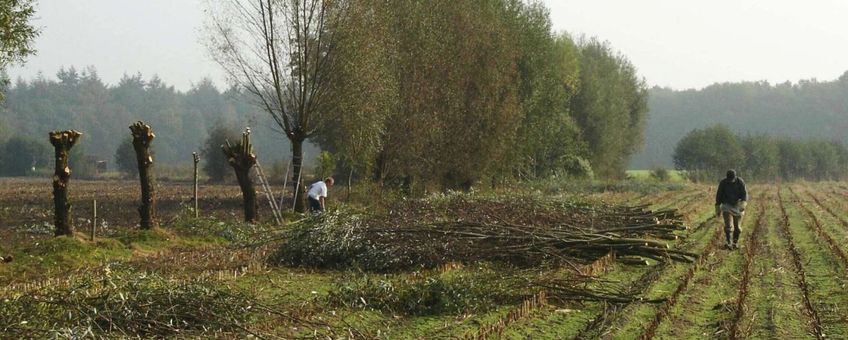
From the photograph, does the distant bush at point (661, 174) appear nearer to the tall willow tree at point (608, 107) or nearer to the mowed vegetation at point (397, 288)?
the tall willow tree at point (608, 107)

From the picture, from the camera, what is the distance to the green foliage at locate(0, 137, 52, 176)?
98.1 m

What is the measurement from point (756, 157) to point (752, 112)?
8122 centimetres

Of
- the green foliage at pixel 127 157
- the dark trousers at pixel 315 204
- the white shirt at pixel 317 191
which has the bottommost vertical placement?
the dark trousers at pixel 315 204

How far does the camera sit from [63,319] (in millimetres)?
8656

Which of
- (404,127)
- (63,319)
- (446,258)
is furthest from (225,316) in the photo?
(404,127)

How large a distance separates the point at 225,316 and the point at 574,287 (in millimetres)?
5369

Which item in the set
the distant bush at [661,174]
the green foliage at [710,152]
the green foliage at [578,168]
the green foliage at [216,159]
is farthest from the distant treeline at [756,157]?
the green foliage at [216,159]

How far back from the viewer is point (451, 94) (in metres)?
37.5

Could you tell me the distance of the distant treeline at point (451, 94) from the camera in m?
30.6

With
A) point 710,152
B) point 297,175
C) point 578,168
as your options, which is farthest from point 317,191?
point 710,152

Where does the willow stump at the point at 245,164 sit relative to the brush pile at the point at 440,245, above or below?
above

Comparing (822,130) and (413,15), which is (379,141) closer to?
(413,15)

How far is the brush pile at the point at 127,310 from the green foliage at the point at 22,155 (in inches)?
3842

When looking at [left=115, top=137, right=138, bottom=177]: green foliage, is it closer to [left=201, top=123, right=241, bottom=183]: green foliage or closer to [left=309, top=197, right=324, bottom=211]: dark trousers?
[left=201, top=123, right=241, bottom=183]: green foliage
